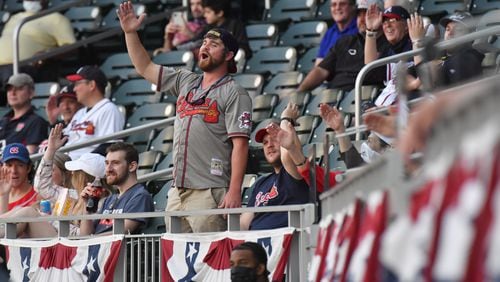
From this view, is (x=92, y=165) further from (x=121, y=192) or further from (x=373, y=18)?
(x=373, y=18)

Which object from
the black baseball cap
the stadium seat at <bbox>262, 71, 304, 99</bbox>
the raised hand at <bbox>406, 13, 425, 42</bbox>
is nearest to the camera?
the raised hand at <bbox>406, 13, 425, 42</bbox>

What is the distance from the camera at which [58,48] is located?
48.8 feet

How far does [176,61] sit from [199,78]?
4828 mm

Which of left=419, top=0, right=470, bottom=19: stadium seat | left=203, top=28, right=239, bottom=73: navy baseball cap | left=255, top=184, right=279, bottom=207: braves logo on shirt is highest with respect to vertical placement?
left=203, top=28, right=239, bottom=73: navy baseball cap

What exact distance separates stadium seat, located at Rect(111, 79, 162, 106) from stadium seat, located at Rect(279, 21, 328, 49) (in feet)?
4.45

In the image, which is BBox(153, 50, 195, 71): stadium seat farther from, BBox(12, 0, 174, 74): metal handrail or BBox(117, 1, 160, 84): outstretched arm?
BBox(117, 1, 160, 84): outstretched arm

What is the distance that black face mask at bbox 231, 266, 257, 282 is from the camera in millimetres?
7348

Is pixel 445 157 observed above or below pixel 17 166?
above

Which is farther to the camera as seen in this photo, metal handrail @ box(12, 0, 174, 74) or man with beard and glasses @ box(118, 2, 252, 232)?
metal handrail @ box(12, 0, 174, 74)

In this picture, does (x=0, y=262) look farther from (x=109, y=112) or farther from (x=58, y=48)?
(x=58, y=48)

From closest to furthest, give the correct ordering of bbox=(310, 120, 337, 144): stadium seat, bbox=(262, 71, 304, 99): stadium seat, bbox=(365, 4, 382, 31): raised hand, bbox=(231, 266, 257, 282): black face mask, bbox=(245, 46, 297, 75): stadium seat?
1. bbox=(231, 266, 257, 282): black face mask
2. bbox=(365, 4, 382, 31): raised hand
3. bbox=(310, 120, 337, 144): stadium seat
4. bbox=(262, 71, 304, 99): stadium seat
5. bbox=(245, 46, 297, 75): stadium seat

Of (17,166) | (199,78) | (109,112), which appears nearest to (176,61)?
(109,112)

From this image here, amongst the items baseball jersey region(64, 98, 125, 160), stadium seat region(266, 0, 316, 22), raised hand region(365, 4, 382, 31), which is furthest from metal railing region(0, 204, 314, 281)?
stadium seat region(266, 0, 316, 22)

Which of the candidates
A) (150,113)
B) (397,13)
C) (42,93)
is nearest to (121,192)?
(397,13)
